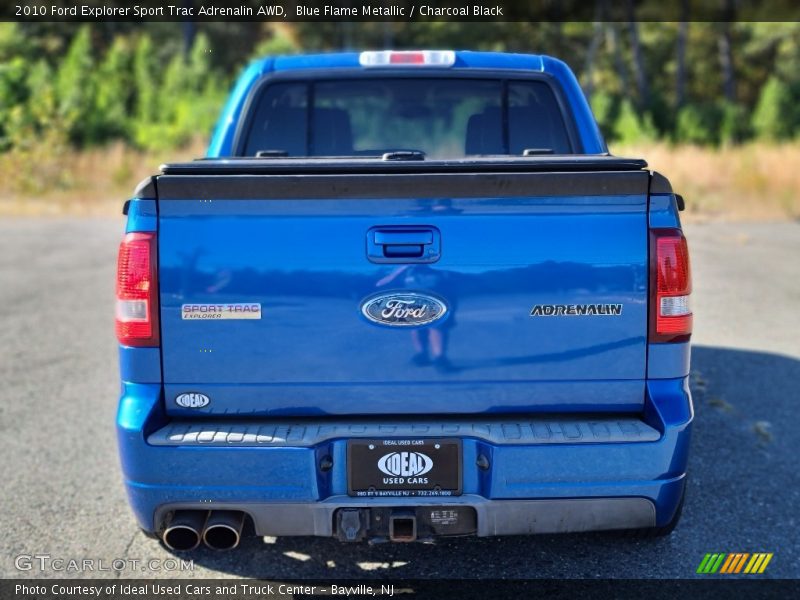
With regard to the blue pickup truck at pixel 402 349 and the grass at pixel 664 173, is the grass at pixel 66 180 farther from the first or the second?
the blue pickup truck at pixel 402 349

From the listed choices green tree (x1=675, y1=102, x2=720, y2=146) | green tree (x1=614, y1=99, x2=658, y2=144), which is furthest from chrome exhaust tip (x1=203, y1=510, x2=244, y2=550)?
green tree (x1=675, y1=102, x2=720, y2=146)

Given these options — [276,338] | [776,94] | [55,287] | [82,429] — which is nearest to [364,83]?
[276,338]

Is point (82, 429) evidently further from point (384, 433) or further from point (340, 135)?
point (384, 433)

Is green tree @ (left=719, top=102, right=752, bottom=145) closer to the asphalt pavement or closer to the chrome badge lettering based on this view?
the asphalt pavement

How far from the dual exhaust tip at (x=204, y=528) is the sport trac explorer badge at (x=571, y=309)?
1.24 m

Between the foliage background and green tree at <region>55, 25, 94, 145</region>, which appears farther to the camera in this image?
green tree at <region>55, 25, 94, 145</region>

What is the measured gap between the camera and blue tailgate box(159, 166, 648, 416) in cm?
286

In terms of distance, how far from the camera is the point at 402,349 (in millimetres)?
2930

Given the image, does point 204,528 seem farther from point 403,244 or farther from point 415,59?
point 415,59

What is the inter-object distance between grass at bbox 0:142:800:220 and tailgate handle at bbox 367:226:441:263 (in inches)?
595

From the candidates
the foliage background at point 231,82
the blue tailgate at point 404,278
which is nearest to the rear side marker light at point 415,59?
the blue tailgate at point 404,278

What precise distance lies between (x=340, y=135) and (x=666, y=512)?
8.59ft

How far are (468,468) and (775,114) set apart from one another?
113 feet

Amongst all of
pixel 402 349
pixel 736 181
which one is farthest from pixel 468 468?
pixel 736 181
